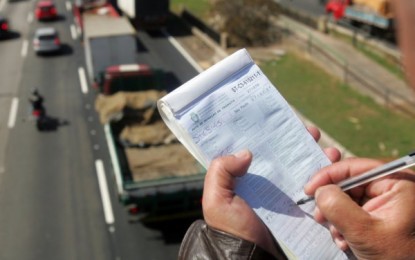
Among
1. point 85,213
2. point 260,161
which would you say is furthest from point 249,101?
point 85,213

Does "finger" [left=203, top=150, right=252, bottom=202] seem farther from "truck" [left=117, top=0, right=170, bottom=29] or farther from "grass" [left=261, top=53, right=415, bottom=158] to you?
"truck" [left=117, top=0, right=170, bottom=29]

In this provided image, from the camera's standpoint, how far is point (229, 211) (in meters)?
2.83

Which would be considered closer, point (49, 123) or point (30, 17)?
point (49, 123)

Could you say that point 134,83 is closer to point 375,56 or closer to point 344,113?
point 344,113

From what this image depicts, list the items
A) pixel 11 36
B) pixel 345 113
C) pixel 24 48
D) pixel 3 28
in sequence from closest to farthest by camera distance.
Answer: pixel 345 113 < pixel 24 48 < pixel 3 28 < pixel 11 36

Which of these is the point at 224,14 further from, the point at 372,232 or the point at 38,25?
the point at 372,232

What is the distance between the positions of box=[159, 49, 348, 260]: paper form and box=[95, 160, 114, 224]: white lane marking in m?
10.8

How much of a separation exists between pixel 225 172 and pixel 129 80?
618 inches

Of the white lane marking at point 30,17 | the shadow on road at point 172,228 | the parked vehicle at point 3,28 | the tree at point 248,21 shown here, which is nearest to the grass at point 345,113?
the tree at point 248,21

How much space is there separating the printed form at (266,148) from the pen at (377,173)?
0.14 m

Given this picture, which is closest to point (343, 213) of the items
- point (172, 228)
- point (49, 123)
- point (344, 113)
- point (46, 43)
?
point (172, 228)

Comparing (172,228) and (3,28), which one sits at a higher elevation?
(172,228)

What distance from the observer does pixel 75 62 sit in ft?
84.3

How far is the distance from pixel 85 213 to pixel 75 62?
45.3 feet
